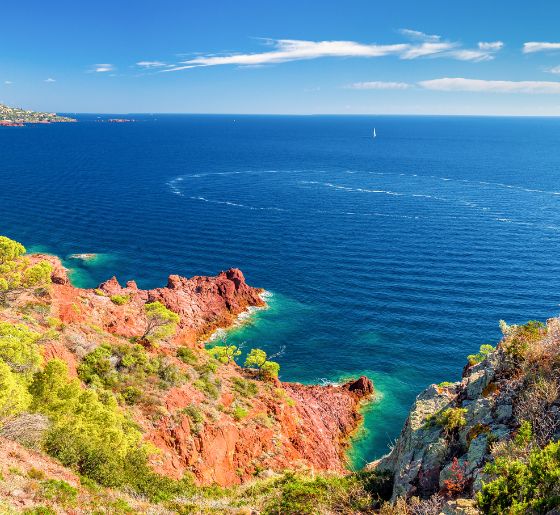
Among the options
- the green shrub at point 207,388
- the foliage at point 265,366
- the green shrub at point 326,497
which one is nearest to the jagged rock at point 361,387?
the foliage at point 265,366

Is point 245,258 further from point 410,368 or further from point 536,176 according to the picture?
point 536,176

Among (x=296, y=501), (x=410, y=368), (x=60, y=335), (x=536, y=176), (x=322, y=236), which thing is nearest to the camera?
(x=296, y=501)

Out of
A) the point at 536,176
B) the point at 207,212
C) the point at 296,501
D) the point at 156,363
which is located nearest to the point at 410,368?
the point at 156,363

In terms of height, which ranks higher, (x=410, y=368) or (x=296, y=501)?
(x=296, y=501)

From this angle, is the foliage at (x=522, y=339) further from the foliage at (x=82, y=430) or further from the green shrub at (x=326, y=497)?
the foliage at (x=82, y=430)

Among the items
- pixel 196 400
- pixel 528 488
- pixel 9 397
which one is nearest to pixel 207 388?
pixel 196 400

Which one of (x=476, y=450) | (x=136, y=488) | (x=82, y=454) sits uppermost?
(x=476, y=450)

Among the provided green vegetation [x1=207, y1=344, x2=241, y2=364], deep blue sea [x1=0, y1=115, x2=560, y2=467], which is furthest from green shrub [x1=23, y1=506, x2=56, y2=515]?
deep blue sea [x1=0, y1=115, x2=560, y2=467]

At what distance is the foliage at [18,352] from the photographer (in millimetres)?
31000

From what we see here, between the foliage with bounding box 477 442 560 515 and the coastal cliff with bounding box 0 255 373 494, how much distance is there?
85.7 ft

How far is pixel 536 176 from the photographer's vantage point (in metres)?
184

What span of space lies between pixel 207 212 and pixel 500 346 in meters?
116

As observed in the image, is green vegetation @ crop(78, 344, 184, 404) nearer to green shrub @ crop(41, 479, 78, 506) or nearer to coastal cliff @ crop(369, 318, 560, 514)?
green shrub @ crop(41, 479, 78, 506)

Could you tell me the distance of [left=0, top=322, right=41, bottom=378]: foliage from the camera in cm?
3100
